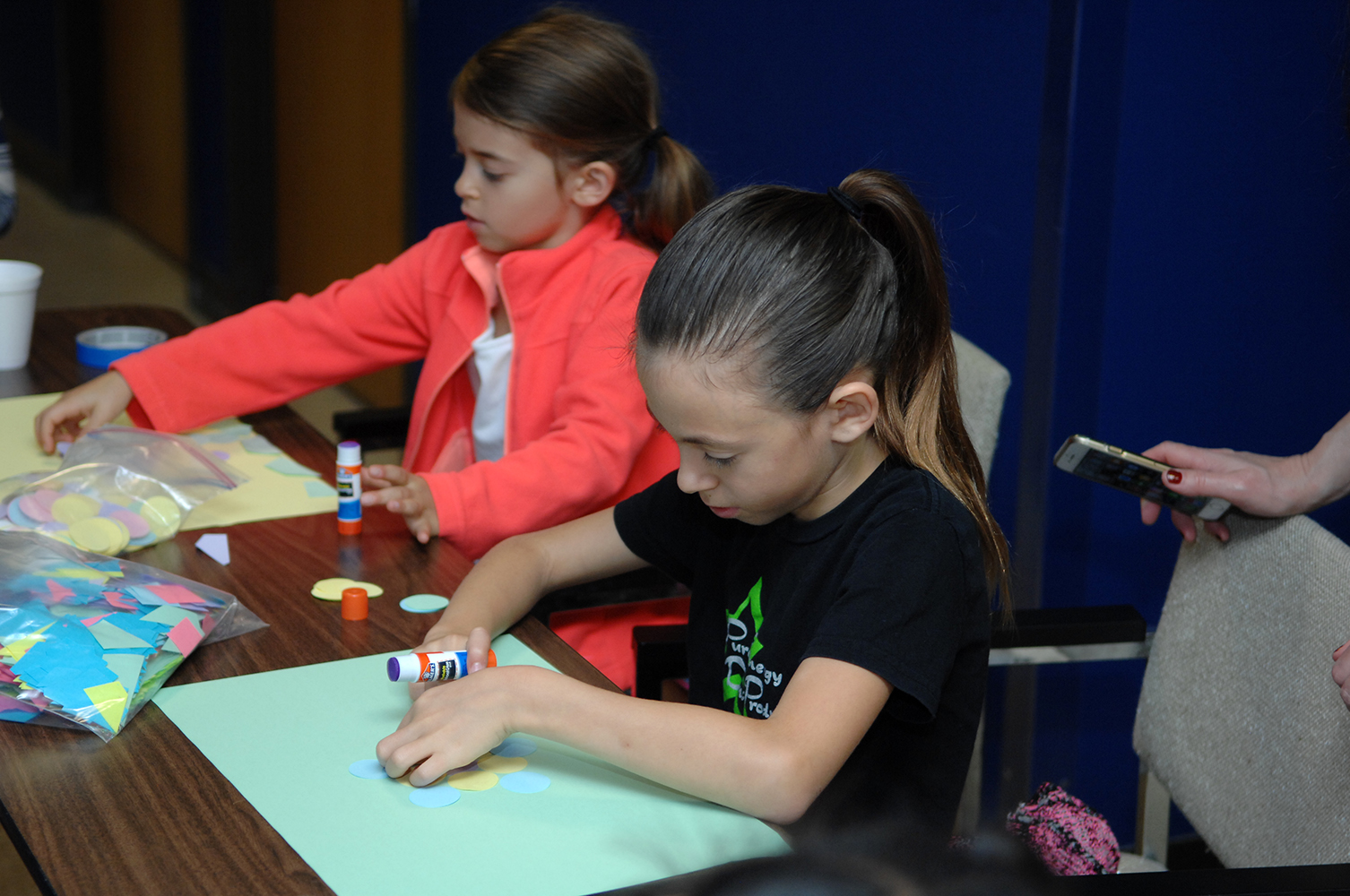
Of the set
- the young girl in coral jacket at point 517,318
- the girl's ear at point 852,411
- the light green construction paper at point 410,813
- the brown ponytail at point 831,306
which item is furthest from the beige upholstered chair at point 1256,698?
the young girl in coral jacket at point 517,318

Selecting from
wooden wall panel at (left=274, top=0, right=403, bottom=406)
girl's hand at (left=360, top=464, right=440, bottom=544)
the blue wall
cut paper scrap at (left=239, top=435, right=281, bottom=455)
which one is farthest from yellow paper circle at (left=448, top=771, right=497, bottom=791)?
wooden wall panel at (left=274, top=0, right=403, bottom=406)

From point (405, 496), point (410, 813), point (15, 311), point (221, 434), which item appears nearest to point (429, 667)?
point (410, 813)

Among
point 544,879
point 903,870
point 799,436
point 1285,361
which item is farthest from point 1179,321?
point 903,870

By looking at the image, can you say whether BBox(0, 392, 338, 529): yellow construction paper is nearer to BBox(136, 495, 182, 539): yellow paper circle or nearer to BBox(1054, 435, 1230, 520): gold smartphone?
BBox(136, 495, 182, 539): yellow paper circle

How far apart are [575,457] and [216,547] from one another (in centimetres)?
39

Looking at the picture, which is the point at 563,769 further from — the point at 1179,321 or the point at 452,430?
Result: the point at 1179,321

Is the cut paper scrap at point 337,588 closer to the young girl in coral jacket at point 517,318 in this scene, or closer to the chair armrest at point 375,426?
the young girl in coral jacket at point 517,318

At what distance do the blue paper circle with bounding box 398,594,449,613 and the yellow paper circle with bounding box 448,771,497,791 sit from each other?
11.3 inches

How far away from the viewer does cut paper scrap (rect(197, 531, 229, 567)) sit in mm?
1331

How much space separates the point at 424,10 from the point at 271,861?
2861 millimetres

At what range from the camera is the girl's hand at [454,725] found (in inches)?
36.8

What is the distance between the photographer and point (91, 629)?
1059mm

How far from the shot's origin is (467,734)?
3.10 feet

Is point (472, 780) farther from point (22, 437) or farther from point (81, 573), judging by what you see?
point (22, 437)
